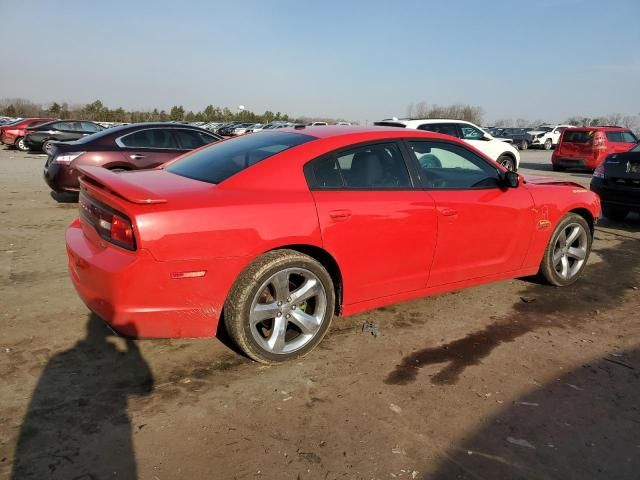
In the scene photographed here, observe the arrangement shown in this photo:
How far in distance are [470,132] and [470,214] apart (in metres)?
9.30

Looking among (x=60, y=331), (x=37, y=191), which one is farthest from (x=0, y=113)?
(x=60, y=331)

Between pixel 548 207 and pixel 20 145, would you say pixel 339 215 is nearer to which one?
pixel 548 207

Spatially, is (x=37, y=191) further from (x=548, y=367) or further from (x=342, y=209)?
(x=548, y=367)

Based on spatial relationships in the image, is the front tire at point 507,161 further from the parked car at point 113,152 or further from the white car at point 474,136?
the parked car at point 113,152

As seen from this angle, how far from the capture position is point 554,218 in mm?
4484

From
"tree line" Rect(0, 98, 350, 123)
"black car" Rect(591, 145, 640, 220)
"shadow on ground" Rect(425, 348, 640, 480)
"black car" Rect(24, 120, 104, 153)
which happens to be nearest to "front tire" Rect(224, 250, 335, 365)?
"shadow on ground" Rect(425, 348, 640, 480)

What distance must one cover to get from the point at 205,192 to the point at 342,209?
88 centimetres

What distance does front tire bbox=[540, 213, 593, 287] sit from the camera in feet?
15.0

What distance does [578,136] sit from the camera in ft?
54.0

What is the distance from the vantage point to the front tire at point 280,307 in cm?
296

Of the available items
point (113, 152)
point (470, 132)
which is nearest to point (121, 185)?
point (113, 152)

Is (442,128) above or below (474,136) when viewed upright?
above

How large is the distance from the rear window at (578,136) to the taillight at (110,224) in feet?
55.1

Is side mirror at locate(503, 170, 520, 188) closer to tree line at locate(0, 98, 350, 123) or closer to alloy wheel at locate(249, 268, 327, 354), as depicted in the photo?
alloy wheel at locate(249, 268, 327, 354)
